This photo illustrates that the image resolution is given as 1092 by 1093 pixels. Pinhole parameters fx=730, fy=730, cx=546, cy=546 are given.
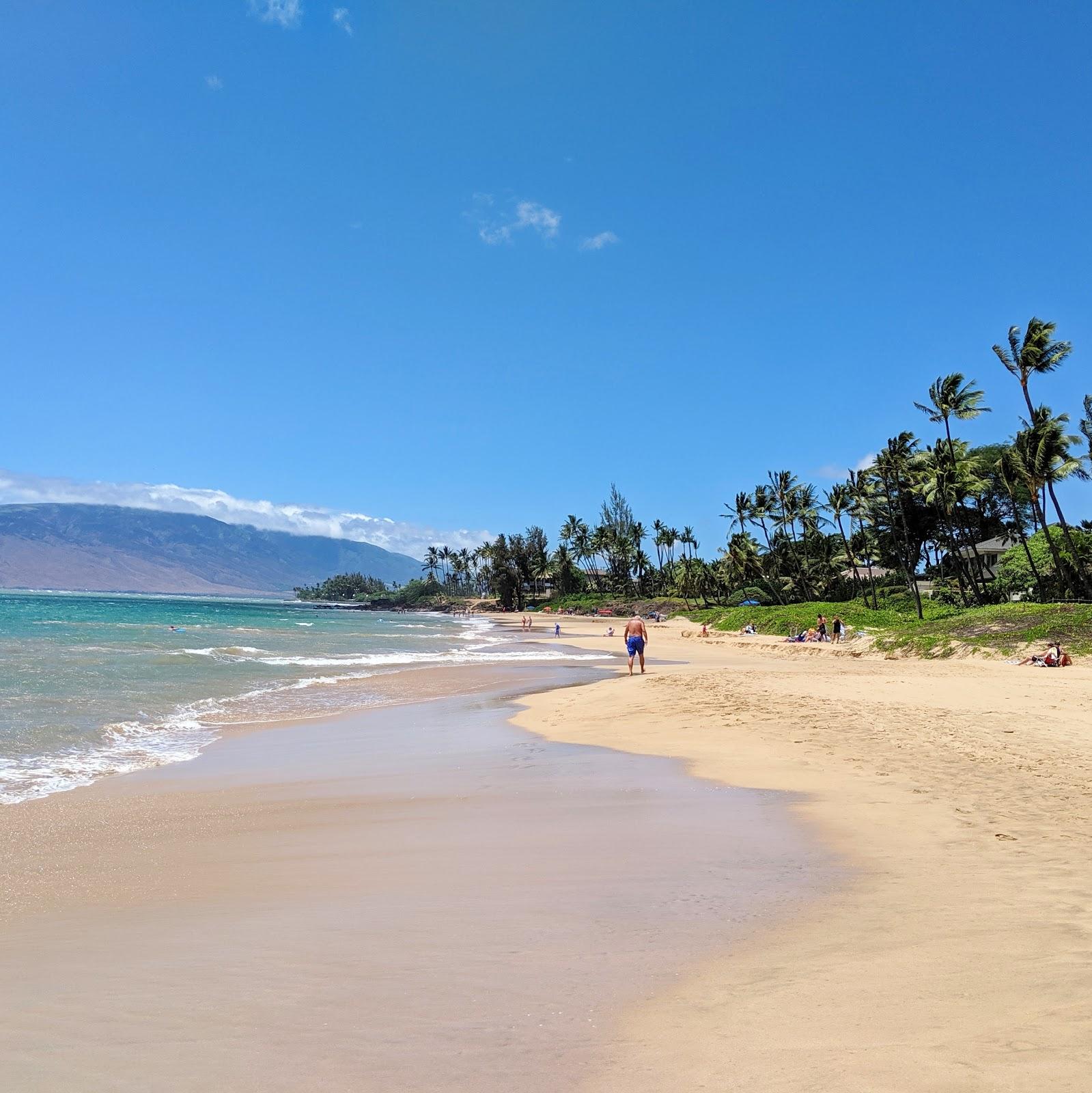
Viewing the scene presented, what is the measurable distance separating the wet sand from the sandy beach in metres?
0.02

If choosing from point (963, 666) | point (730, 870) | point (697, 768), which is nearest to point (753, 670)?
point (963, 666)

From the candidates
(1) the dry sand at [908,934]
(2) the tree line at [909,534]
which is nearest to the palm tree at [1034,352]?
(2) the tree line at [909,534]

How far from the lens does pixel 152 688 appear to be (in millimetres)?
17344

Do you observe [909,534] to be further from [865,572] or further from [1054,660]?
[1054,660]

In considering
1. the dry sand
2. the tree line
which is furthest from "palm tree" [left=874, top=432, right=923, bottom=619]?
the dry sand

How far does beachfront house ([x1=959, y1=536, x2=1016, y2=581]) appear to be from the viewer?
55.2 m

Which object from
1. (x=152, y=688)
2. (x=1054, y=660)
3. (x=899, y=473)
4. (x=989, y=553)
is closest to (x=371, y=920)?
(x=152, y=688)

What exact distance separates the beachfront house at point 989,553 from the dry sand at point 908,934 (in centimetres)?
5125

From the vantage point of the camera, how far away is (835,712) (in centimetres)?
1178

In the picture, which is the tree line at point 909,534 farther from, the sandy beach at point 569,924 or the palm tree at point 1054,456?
the sandy beach at point 569,924

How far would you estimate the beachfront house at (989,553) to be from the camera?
55188 millimetres

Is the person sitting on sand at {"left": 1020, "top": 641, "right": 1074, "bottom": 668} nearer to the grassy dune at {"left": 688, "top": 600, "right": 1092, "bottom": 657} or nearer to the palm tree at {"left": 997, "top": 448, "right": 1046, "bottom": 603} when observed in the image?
the grassy dune at {"left": 688, "top": 600, "right": 1092, "bottom": 657}

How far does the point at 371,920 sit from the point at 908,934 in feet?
9.76

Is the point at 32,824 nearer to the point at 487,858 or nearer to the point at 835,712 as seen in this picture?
the point at 487,858
